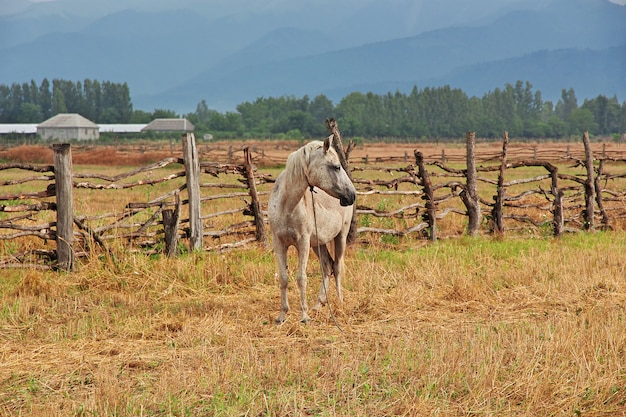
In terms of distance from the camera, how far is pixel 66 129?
4072 inches

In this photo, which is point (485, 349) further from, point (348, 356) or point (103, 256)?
point (103, 256)

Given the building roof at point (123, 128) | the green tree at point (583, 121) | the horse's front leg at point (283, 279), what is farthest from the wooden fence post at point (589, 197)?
the green tree at point (583, 121)

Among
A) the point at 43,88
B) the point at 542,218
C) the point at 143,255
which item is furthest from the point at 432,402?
the point at 43,88

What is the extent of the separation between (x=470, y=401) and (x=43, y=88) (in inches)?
7127

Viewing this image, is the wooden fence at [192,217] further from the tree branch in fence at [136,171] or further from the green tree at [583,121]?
the green tree at [583,121]

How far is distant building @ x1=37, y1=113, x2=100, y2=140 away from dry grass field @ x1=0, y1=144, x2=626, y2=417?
96.8 meters

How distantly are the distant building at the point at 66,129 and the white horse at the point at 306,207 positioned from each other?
321 ft

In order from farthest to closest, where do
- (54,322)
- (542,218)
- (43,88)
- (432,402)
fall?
(43,88)
(542,218)
(54,322)
(432,402)

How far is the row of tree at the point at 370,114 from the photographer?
117438 millimetres

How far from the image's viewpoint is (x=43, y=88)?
171m

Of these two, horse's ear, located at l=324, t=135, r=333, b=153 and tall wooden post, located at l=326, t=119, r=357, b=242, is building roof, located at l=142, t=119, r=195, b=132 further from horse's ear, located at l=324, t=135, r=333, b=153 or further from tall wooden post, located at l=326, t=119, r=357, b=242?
horse's ear, located at l=324, t=135, r=333, b=153

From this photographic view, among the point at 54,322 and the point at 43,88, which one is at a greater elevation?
the point at 43,88

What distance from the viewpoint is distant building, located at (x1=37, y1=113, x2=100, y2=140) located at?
102m

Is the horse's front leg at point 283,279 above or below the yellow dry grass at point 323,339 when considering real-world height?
above
